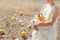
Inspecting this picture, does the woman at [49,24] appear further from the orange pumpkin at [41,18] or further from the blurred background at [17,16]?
the blurred background at [17,16]

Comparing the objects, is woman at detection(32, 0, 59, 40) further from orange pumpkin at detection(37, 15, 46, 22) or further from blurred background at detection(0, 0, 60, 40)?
blurred background at detection(0, 0, 60, 40)

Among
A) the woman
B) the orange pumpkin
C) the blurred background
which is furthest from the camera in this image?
the blurred background

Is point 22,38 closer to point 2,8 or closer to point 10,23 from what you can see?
point 10,23

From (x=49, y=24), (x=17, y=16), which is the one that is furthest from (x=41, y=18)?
(x=17, y=16)

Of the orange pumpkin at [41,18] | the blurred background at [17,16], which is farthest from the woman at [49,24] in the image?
the blurred background at [17,16]

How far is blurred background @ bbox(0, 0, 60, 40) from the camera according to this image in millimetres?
3457

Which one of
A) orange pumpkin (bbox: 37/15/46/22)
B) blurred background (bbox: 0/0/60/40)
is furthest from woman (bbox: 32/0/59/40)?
blurred background (bbox: 0/0/60/40)

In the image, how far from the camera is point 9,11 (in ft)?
15.1

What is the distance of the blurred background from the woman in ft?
3.03

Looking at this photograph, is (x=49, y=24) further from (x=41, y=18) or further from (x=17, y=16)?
(x=17, y=16)

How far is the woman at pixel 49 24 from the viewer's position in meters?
2.27

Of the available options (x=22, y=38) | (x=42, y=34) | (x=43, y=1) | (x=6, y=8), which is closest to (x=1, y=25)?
(x=22, y=38)

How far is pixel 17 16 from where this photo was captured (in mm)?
4309

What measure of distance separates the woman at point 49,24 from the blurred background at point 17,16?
0.92 metres
